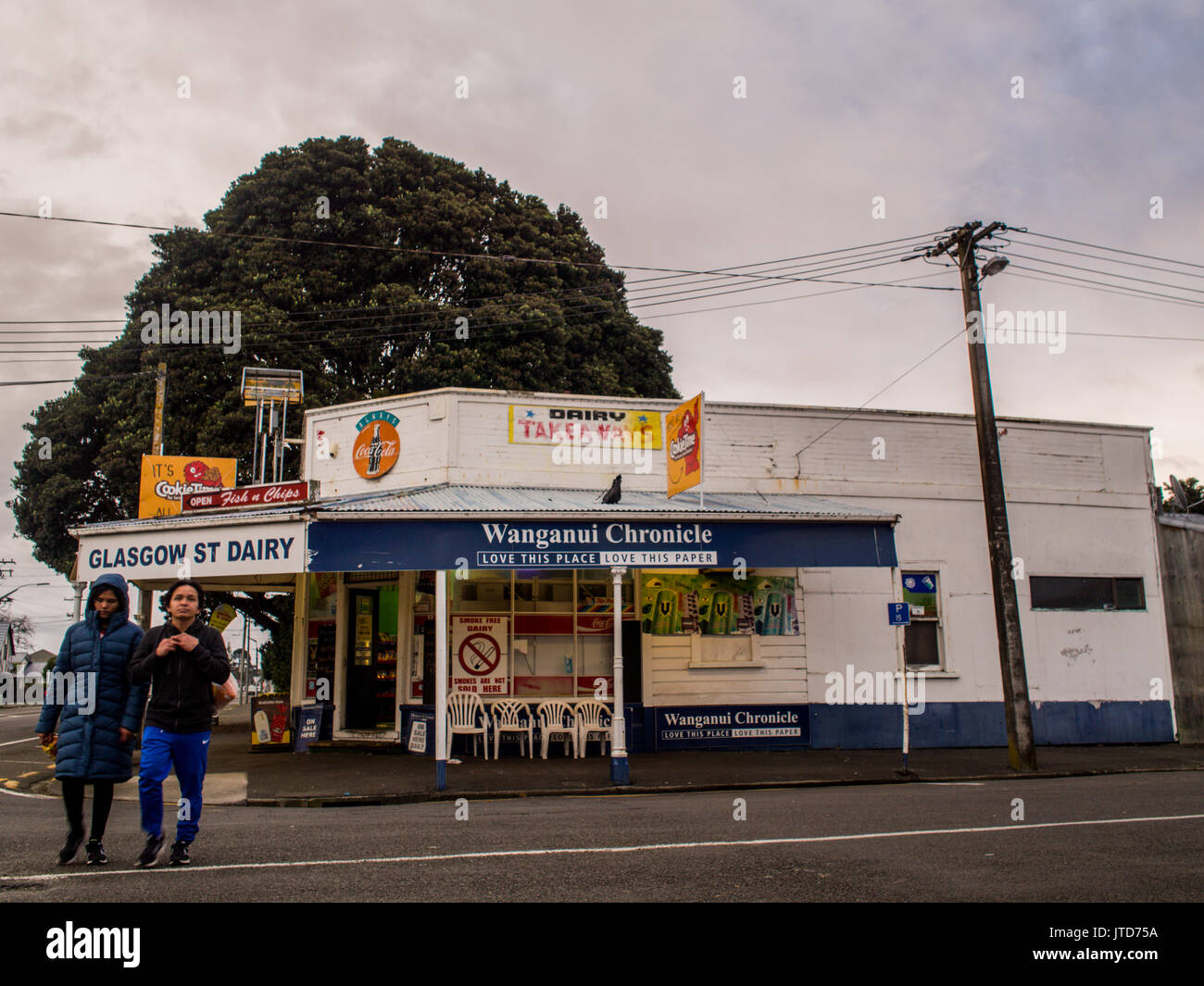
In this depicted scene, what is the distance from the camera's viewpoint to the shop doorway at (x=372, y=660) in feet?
54.0

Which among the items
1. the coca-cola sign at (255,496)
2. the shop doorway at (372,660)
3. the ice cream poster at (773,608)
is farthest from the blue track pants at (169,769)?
the ice cream poster at (773,608)

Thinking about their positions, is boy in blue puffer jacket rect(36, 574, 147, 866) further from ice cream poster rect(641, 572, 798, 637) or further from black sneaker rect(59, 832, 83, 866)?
ice cream poster rect(641, 572, 798, 637)

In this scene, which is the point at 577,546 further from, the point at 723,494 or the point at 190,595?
the point at 190,595

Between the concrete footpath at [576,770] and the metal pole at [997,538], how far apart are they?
62 cm

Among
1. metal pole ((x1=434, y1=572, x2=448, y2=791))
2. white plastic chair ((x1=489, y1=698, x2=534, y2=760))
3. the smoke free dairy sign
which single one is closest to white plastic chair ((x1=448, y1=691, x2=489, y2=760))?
white plastic chair ((x1=489, y1=698, x2=534, y2=760))

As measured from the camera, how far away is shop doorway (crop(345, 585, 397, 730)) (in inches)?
648

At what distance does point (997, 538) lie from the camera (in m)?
14.7

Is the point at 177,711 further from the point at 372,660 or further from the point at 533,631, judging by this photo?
the point at 372,660

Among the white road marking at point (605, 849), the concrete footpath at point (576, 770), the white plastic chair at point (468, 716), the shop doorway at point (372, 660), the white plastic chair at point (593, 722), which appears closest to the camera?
the white road marking at point (605, 849)

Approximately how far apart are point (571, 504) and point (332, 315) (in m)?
14.3

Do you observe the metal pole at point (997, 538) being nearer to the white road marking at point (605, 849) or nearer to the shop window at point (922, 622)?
the shop window at point (922, 622)

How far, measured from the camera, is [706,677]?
15695 mm

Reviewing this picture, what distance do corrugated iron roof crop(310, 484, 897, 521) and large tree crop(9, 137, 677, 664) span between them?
10388 millimetres

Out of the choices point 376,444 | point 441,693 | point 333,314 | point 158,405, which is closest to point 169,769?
point 441,693
